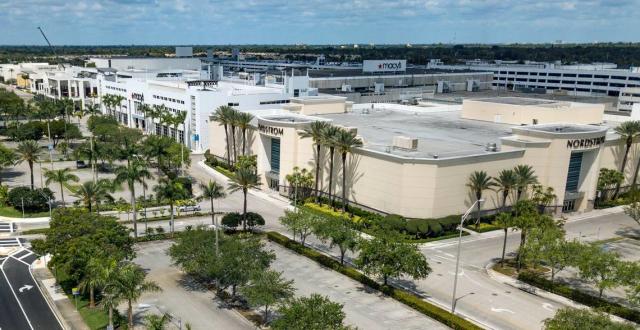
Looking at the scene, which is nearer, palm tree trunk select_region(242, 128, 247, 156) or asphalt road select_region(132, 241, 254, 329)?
asphalt road select_region(132, 241, 254, 329)

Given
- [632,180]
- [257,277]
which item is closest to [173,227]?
[257,277]

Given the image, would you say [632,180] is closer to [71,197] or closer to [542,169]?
[542,169]

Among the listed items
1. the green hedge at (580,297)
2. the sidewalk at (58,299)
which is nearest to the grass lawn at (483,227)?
the green hedge at (580,297)

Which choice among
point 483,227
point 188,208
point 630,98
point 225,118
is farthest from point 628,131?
point 630,98

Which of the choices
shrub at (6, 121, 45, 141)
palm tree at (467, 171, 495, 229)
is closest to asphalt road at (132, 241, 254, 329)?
palm tree at (467, 171, 495, 229)

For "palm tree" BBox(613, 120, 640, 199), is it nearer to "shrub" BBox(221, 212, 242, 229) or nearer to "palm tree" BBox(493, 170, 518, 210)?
"palm tree" BBox(493, 170, 518, 210)

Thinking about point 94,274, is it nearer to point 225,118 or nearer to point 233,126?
point 233,126
